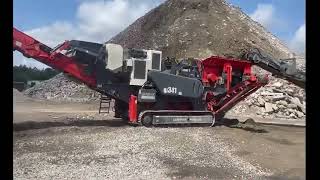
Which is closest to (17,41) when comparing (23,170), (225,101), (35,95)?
(23,170)

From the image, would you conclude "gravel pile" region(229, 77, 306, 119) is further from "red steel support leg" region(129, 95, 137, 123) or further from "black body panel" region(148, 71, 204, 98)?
"red steel support leg" region(129, 95, 137, 123)

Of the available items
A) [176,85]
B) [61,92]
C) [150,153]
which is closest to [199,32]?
[61,92]

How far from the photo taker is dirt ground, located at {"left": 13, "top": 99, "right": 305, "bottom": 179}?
8.12 metres

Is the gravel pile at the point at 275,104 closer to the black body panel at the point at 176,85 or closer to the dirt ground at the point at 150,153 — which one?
the dirt ground at the point at 150,153

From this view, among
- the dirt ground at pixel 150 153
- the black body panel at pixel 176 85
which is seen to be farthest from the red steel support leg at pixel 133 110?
the black body panel at pixel 176 85

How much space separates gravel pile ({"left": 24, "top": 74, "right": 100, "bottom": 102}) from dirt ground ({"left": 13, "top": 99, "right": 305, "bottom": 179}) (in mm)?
18571

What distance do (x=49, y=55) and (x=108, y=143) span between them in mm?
3882

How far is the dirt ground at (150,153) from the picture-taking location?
26.7ft

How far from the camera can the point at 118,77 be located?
45.4 feet

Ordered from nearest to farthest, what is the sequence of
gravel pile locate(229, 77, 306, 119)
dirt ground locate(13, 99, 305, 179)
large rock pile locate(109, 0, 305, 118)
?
dirt ground locate(13, 99, 305, 179), gravel pile locate(229, 77, 306, 119), large rock pile locate(109, 0, 305, 118)

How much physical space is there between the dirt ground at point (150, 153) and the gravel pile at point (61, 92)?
60.9ft

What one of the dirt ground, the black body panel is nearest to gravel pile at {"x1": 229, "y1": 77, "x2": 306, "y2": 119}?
the dirt ground

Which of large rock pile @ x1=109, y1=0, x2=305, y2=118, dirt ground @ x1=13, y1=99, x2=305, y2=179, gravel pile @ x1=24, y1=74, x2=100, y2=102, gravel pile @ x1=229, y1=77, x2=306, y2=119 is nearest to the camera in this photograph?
dirt ground @ x1=13, y1=99, x2=305, y2=179
